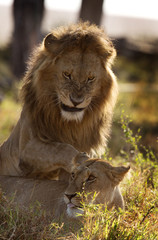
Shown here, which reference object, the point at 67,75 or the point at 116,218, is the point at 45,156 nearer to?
the point at 67,75

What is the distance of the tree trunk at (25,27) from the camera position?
12.7 m

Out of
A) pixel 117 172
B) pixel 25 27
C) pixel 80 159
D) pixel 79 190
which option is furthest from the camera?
pixel 25 27

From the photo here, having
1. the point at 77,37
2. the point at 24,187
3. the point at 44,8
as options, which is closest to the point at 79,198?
the point at 24,187

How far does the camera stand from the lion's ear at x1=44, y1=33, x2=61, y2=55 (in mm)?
4164

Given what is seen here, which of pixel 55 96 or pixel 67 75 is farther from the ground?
pixel 67 75

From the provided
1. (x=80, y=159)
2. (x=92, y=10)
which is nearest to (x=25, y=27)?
(x=92, y=10)

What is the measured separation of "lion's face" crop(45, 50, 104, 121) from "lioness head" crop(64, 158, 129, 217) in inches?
29.3

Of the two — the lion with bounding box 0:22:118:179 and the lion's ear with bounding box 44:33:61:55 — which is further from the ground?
the lion's ear with bounding box 44:33:61:55

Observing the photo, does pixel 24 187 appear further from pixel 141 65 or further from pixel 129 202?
pixel 141 65

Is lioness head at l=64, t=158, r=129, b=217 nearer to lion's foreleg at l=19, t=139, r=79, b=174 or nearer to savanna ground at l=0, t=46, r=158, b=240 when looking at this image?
savanna ground at l=0, t=46, r=158, b=240

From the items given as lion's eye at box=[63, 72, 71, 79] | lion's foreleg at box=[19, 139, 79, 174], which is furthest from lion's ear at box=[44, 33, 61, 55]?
lion's foreleg at box=[19, 139, 79, 174]

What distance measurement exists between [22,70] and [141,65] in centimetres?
680

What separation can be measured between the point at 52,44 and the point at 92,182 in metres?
1.53

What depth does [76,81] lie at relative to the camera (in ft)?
13.0
